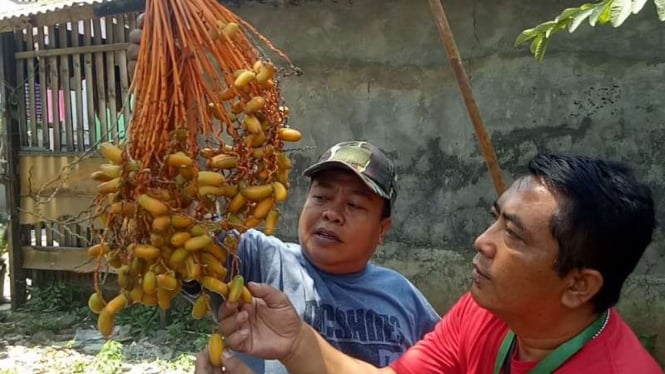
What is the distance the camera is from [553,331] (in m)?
1.51

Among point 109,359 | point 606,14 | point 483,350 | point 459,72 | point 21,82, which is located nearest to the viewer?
point 483,350

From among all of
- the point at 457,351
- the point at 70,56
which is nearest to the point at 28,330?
the point at 70,56

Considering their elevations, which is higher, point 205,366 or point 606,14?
point 606,14

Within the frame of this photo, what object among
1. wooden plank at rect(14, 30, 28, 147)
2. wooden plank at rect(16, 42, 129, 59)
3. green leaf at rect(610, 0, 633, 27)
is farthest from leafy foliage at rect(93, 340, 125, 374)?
green leaf at rect(610, 0, 633, 27)

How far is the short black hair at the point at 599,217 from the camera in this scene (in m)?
1.39

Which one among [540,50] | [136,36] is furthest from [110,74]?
[136,36]

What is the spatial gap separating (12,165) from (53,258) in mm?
966

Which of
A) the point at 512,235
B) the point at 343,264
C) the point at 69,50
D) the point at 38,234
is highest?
the point at 69,50

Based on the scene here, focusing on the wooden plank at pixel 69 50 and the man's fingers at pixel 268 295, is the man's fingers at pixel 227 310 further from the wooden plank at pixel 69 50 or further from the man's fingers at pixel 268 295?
the wooden plank at pixel 69 50

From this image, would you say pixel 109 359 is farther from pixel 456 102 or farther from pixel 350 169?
pixel 350 169

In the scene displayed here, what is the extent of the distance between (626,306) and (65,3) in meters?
4.89

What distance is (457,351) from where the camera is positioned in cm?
179

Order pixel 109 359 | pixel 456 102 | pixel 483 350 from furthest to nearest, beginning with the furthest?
pixel 109 359
pixel 456 102
pixel 483 350

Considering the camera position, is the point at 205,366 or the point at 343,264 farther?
the point at 343,264
